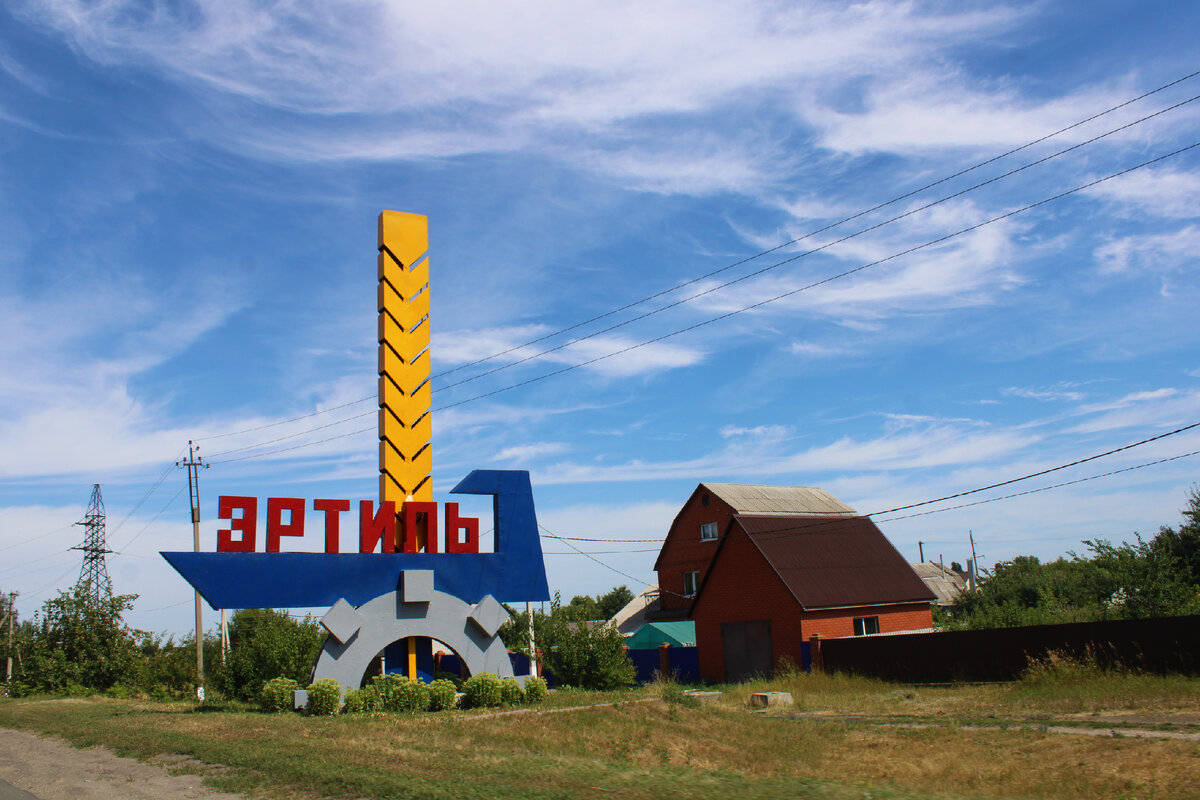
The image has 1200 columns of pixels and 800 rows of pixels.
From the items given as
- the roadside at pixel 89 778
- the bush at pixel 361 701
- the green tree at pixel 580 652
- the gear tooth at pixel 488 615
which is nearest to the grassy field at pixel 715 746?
the roadside at pixel 89 778

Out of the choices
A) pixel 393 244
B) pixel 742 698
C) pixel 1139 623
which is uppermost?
pixel 393 244

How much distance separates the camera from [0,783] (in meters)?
→ 14.1

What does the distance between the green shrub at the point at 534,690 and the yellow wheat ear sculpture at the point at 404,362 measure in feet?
20.7

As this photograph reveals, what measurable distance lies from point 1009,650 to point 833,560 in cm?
1265

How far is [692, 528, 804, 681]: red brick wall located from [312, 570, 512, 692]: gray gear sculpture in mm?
15153

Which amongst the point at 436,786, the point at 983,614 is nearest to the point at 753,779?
the point at 436,786

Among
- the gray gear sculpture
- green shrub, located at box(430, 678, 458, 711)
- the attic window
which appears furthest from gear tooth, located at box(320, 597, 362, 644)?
the attic window

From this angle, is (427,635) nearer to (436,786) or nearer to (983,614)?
(436,786)

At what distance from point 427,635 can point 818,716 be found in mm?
11093

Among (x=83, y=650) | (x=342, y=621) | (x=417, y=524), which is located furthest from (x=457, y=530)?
(x=83, y=650)

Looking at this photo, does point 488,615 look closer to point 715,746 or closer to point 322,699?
point 322,699

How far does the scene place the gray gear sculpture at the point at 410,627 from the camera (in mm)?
23469

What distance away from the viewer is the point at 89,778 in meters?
14.0

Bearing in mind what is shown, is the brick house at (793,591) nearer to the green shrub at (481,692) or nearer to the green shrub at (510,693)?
the green shrub at (510,693)
